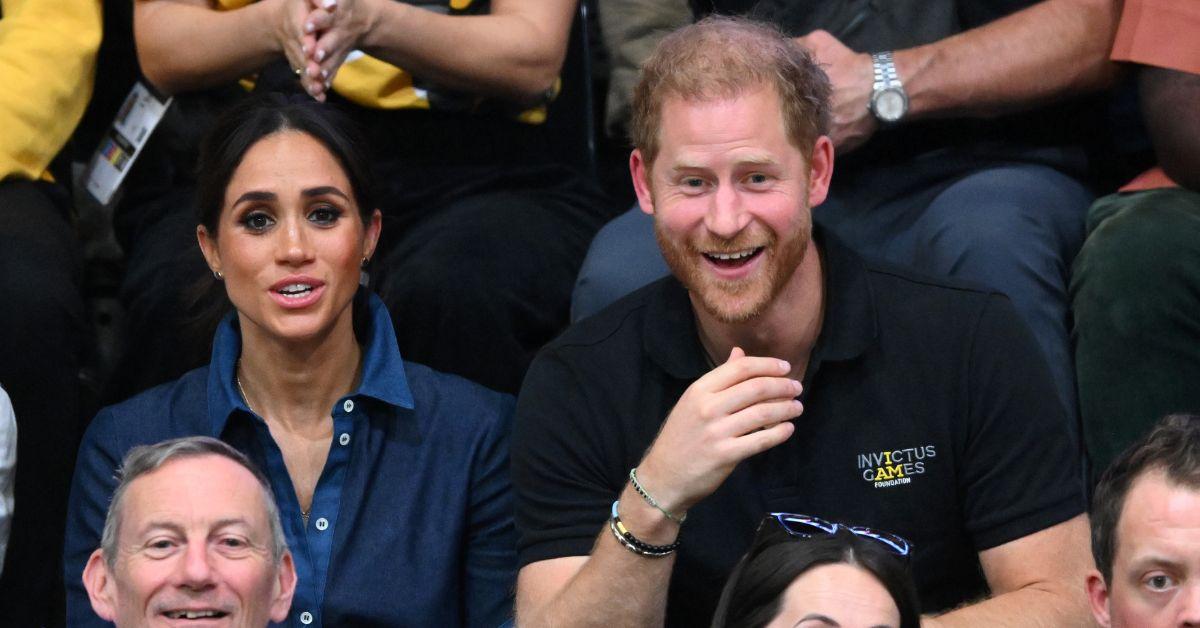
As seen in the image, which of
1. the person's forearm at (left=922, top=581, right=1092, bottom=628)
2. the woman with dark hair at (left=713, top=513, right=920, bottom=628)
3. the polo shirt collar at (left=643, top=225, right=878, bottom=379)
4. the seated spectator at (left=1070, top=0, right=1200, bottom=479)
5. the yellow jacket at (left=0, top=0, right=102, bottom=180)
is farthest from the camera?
the yellow jacket at (left=0, top=0, right=102, bottom=180)

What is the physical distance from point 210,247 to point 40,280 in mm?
314

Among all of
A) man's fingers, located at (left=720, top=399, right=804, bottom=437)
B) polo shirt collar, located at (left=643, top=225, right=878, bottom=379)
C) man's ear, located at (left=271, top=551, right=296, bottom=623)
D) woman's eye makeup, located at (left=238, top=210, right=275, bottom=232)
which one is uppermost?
woman's eye makeup, located at (left=238, top=210, right=275, bottom=232)

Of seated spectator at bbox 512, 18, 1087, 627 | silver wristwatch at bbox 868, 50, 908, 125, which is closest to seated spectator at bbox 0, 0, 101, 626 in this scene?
seated spectator at bbox 512, 18, 1087, 627

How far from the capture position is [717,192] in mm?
3025

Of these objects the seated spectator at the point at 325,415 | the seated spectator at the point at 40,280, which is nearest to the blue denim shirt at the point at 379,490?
the seated spectator at the point at 325,415

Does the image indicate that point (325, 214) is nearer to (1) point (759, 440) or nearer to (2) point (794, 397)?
(2) point (794, 397)

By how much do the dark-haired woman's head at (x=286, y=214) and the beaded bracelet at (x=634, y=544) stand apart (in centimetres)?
86

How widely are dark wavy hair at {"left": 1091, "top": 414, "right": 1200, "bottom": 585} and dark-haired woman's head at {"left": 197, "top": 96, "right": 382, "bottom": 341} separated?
54.8 inches

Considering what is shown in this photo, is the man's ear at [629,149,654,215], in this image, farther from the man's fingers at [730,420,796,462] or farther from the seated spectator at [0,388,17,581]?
the seated spectator at [0,388,17,581]

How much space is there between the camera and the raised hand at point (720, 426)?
8.80 feet

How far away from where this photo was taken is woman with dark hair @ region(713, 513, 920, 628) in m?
2.59

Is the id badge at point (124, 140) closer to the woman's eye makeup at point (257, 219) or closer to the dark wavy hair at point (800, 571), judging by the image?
the woman's eye makeup at point (257, 219)

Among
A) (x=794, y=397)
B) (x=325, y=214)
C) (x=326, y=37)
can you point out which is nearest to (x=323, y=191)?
(x=325, y=214)

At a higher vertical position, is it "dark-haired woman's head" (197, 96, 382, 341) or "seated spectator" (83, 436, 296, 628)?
"dark-haired woman's head" (197, 96, 382, 341)
